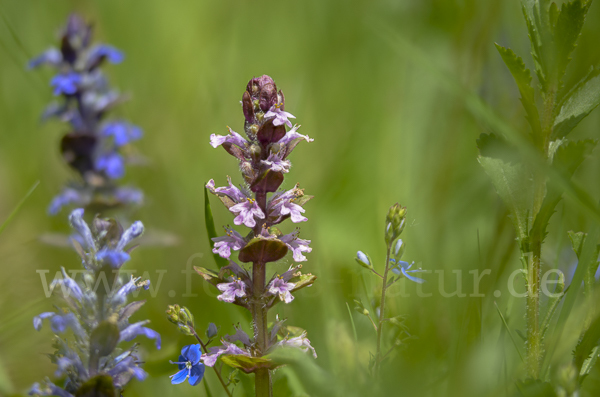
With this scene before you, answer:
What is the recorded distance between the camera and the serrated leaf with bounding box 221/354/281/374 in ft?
3.53

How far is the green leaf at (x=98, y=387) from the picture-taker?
3.43 feet

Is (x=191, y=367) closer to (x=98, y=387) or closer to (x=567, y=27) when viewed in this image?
(x=98, y=387)

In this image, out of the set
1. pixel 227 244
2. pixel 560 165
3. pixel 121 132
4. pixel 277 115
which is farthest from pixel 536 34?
pixel 121 132

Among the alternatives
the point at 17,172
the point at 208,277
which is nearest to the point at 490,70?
the point at 208,277

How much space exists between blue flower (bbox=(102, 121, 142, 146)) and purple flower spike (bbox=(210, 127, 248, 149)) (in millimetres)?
1287

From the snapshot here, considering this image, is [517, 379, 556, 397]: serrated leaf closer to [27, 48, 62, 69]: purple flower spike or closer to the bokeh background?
the bokeh background

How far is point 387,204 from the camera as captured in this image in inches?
87.1

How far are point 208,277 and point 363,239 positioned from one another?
3.90 feet

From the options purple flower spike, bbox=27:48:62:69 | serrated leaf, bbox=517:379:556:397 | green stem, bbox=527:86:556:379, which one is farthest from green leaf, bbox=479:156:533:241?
purple flower spike, bbox=27:48:62:69

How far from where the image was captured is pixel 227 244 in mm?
1127

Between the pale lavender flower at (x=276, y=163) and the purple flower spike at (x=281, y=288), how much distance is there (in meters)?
0.23

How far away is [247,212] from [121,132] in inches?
56.6

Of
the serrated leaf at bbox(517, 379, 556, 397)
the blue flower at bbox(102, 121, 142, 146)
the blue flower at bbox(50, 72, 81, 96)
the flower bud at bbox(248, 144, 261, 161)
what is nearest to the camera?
the serrated leaf at bbox(517, 379, 556, 397)

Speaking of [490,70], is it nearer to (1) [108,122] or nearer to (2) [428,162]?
(2) [428,162]
